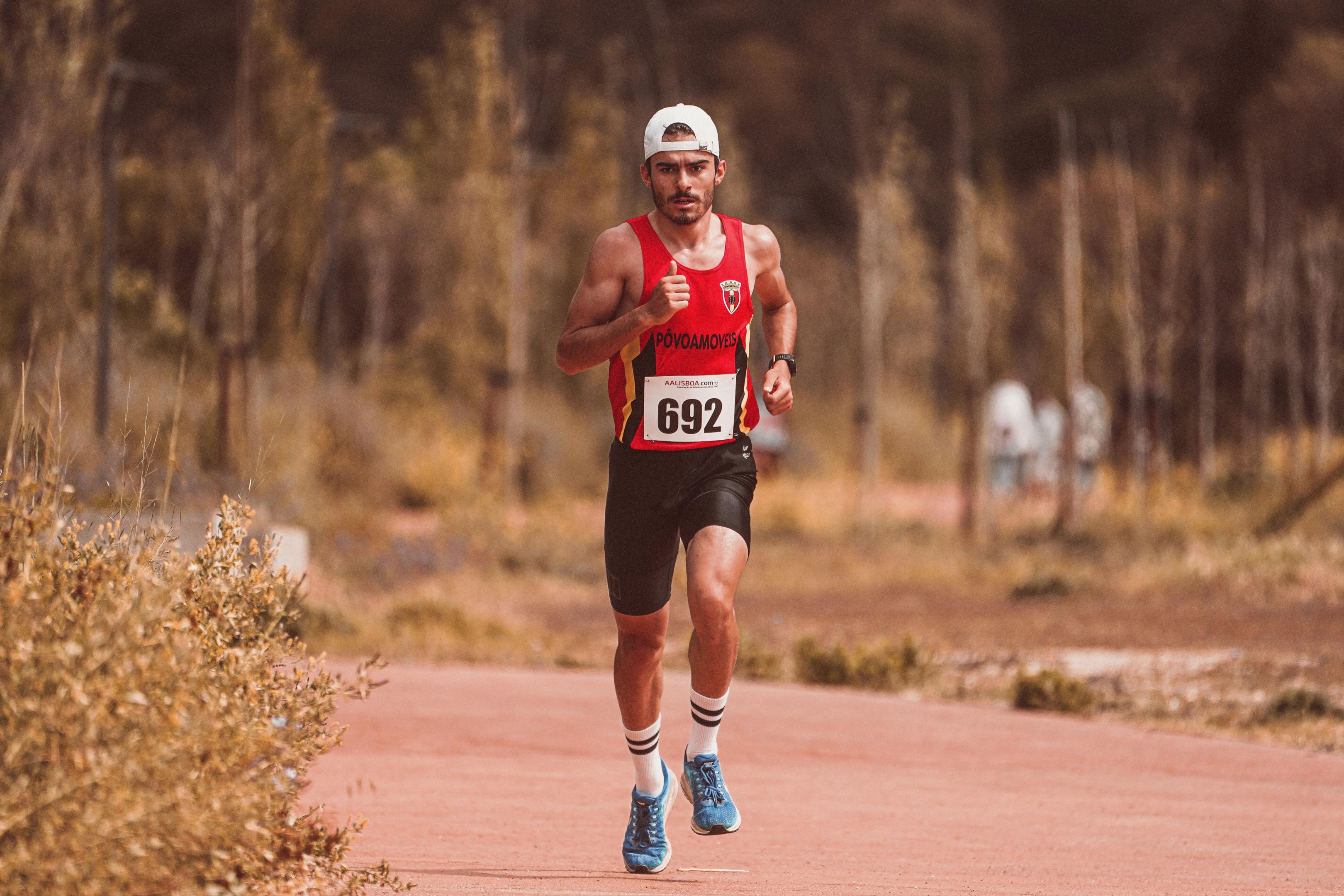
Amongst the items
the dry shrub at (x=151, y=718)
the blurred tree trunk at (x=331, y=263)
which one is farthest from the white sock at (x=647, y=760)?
the blurred tree trunk at (x=331, y=263)

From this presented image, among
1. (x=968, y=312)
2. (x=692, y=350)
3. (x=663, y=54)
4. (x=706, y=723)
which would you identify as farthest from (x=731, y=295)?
(x=663, y=54)

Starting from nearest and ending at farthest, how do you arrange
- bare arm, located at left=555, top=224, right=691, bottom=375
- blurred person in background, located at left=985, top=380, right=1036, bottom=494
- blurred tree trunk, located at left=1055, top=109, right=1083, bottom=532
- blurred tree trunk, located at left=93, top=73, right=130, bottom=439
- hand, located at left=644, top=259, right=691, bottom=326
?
hand, located at left=644, top=259, right=691, bottom=326, bare arm, located at left=555, top=224, right=691, bottom=375, blurred tree trunk, located at left=93, top=73, right=130, bottom=439, blurred tree trunk, located at left=1055, top=109, right=1083, bottom=532, blurred person in background, located at left=985, top=380, right=1036, bottom=494

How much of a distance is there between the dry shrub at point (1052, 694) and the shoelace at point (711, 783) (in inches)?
190

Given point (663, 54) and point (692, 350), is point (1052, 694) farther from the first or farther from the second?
point (663, 54)

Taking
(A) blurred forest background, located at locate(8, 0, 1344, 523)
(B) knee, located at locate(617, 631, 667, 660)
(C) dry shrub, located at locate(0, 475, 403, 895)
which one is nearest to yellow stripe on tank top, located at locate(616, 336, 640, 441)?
(B) knee, located at locate(617, 631, 667, 660)

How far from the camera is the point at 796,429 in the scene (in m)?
31.5

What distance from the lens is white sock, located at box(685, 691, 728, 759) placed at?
6.00 m

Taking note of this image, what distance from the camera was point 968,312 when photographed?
20859 mm

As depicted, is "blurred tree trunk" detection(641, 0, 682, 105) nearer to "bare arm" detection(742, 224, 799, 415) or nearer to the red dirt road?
the red dirt road

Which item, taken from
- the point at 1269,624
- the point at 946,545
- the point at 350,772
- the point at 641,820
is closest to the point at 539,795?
the point at 350,772

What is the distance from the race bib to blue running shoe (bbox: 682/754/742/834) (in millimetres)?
1033

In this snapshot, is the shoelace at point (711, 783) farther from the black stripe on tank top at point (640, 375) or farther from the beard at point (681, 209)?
the beard at point (681, 209)

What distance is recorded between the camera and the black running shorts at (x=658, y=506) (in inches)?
233

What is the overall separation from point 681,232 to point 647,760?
5.54 ft
